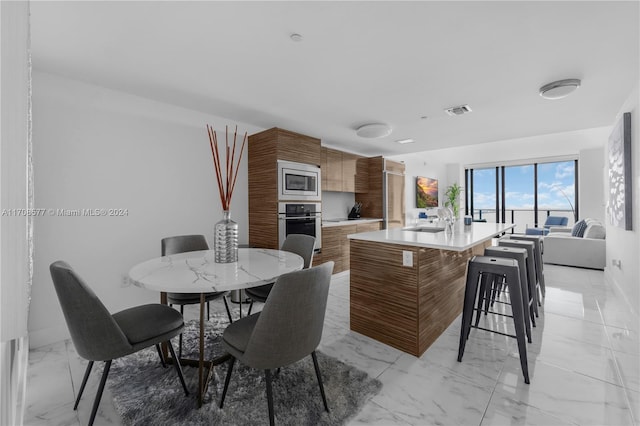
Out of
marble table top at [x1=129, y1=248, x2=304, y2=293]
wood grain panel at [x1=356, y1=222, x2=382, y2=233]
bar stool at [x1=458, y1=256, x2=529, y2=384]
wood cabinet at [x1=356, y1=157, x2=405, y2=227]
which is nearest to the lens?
marble table top at [x1=129, y1=248, x2=304, y2=293]

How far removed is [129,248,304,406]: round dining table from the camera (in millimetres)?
1356

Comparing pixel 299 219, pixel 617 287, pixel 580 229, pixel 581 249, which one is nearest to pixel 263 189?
pixel 299 219

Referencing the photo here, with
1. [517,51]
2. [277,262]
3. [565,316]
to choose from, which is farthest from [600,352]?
[277,262]

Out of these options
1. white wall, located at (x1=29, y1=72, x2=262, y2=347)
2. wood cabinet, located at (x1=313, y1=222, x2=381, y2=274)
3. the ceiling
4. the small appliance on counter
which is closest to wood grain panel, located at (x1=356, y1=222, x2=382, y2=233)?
wood cabinet, located at (x1=313, y1=222, x2=381, y2=274)

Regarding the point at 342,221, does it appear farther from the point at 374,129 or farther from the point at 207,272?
the point at 207,272

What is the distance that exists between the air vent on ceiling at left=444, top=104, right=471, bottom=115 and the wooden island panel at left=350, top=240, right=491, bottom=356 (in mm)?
1711

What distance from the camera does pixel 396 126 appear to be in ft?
13.0

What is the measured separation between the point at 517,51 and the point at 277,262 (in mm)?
2314

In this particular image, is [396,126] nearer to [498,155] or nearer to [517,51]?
[517,51]

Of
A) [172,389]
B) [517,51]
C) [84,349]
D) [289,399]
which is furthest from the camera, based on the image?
[517,51]

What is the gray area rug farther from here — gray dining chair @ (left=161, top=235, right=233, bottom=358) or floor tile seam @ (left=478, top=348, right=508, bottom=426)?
floor tile seam @ (left=478, top=348, right=508, bottom=426)

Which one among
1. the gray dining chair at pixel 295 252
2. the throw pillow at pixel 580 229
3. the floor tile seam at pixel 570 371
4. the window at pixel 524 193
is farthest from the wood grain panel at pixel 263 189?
the window at pixel 524 193

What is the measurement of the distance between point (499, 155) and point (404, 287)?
7574mm

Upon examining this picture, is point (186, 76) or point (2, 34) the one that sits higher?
point (186, 76)
